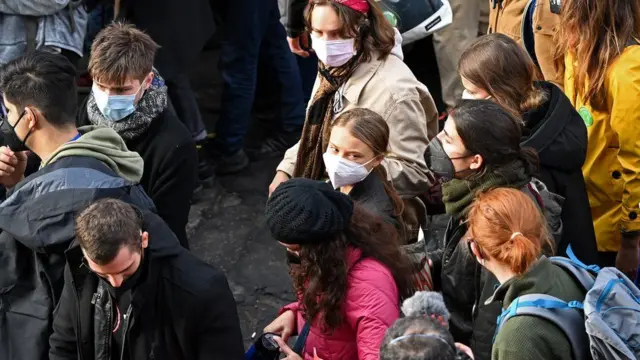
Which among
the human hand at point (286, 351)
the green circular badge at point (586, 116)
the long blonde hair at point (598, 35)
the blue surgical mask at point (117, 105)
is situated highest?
the long blonde hair at point (598, 35)

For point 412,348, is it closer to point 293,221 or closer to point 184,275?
point 293,221

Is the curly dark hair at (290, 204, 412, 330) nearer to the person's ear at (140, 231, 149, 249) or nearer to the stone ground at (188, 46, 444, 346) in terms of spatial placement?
the person's ear at (140, 231, 149, 249)

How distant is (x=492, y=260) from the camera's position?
3.03 meters

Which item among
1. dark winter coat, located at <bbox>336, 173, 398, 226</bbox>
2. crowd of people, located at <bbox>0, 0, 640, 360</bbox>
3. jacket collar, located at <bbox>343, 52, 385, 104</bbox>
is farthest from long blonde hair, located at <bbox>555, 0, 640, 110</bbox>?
dark winter coat, located at <bbox>336, 173, 398, 226</bbox>

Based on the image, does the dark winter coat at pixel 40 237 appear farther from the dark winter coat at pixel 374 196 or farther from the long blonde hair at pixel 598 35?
the long blonde hair at pixel 598 35

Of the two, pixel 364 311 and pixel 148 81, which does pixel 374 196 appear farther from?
pixel 148 81

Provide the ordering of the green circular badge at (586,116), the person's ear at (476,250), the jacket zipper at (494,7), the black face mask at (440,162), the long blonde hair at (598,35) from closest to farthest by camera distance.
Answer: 1. the person's ear at (476,250)
2. the black face mask at (440,162)
3. the long blonde hair at (598,35)
4. the green circular badge at (586,116)
5. the jacket zipper at (494,7)

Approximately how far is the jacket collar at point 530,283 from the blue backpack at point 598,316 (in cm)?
4

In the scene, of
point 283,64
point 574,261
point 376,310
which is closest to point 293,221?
point 376,310

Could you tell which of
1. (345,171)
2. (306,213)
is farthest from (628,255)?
(306,213)

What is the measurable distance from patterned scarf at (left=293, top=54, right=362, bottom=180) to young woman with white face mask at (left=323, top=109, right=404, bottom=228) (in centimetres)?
51

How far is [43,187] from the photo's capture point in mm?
3490

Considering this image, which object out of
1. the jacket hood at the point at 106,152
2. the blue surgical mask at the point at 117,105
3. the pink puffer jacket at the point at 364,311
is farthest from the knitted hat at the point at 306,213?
the blue surgical mask at the point at 117,105

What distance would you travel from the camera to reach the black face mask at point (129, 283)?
316 centimetres
